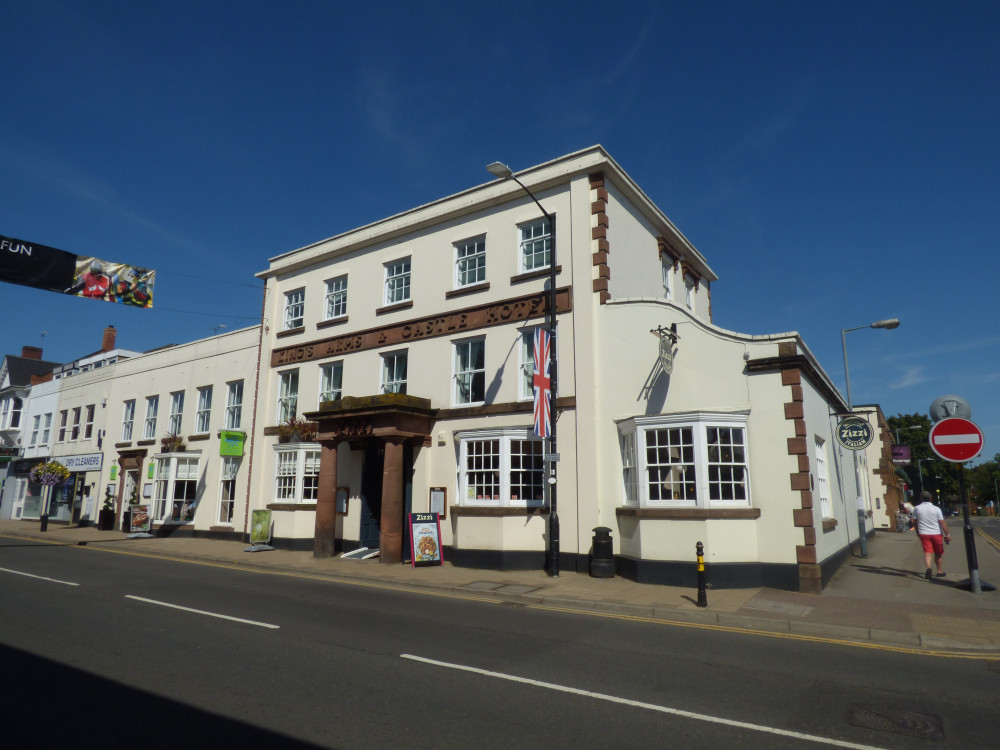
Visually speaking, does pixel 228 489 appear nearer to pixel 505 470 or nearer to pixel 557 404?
pixel 505 470

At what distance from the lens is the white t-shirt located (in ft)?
43.7

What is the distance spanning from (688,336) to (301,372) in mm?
13692

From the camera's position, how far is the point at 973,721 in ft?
18.5

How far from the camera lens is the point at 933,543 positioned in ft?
44.2

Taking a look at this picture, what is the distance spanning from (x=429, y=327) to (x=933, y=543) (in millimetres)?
13485

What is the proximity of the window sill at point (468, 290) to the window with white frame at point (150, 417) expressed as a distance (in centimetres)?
1756

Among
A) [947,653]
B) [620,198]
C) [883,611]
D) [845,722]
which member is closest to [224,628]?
[845,722]

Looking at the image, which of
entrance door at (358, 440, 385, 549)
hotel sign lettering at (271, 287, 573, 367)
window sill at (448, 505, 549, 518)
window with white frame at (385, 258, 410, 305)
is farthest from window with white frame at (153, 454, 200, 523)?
window sill at (448, 505, 549, 518)

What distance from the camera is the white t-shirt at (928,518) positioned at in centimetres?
1331

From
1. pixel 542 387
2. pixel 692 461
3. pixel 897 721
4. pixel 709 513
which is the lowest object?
pixel 897 721

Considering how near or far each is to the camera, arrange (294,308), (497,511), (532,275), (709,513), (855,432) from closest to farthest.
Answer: (709,513), (855,432), (497,511), (532,275), (294,308)

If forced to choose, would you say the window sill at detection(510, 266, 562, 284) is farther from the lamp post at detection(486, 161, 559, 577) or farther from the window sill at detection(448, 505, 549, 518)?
the window sill at detection(448, 505, 549, 518)

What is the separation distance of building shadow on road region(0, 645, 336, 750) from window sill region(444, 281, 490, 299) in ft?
43.1

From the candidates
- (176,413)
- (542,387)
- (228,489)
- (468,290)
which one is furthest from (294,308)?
(542,387)
